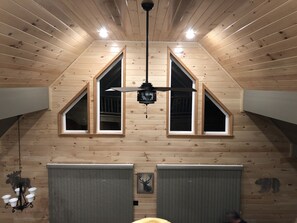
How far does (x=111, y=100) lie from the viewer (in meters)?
5.36

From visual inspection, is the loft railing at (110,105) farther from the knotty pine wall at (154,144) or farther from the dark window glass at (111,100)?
the knotty pine wall at (154,144)

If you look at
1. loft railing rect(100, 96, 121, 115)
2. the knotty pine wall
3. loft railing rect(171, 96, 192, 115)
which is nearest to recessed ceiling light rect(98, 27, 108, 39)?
the knotty pine wall

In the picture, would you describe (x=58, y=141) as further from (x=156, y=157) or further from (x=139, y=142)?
(x=156, y=157)

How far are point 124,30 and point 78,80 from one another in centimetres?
164

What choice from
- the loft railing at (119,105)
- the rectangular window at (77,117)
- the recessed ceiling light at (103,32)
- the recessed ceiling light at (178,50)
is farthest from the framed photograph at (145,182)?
the recessed ceiling light at (103,32)

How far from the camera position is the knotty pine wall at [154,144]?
16.5ft

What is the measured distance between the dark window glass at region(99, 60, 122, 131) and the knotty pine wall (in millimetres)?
263

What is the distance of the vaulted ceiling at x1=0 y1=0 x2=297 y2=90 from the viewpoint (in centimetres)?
241

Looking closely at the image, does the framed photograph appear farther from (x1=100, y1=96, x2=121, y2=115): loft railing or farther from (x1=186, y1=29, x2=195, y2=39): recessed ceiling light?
(x1=186, y1=29, x2=195, y2=39): recessed ceiling light

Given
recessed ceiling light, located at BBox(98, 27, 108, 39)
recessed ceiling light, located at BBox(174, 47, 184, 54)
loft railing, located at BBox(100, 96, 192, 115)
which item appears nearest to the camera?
recessed ceiling light, located at BBox(98, 27, 108, 39)

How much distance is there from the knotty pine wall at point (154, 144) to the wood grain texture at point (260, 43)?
2.00 feet

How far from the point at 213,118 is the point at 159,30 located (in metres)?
2.37

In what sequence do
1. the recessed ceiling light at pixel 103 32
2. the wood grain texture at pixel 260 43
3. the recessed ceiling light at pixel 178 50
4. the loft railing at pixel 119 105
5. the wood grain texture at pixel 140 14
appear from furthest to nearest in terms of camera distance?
the loft railing at pixel 119 105
the recessed ceiling light at pixel 178 50
the recessed ceiling light at pixel 103 32
the wood grain texture at pixel 140 14
the wood grain texture at pixel 260 43

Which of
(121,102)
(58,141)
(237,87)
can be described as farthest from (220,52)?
(58,141)
